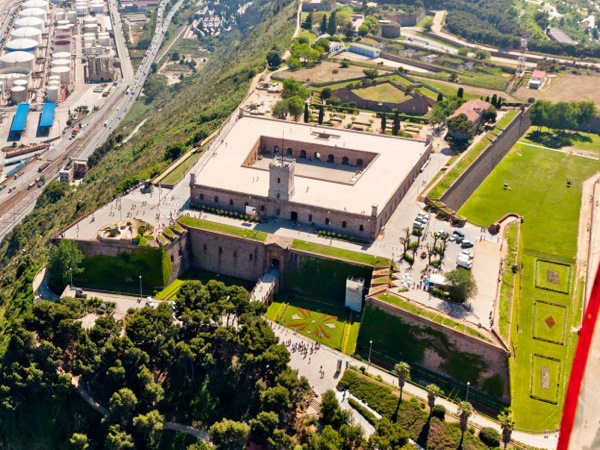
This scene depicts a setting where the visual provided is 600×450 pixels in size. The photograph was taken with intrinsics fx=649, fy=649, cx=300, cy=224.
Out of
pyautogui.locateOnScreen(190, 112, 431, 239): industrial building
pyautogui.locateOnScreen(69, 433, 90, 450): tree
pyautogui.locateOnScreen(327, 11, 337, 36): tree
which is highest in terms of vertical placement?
pyautogui.locateOnScreen(327, 11, 337, 36): tree

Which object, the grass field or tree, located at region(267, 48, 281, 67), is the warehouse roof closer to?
tree, located at region(267, 48, 281, 67)

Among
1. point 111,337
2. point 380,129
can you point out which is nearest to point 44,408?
point 111,337

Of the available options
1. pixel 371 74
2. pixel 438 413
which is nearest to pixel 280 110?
pixel 371 74

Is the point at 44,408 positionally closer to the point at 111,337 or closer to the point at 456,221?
the point at 111,337

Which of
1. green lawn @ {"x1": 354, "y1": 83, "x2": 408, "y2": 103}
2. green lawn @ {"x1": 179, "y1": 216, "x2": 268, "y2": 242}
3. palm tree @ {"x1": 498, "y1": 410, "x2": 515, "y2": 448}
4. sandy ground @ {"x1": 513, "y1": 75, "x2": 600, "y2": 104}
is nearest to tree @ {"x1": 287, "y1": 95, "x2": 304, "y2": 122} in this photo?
green lawn @ {"x1": 354, "y1": 83, "x2": 408, "y2": 103}

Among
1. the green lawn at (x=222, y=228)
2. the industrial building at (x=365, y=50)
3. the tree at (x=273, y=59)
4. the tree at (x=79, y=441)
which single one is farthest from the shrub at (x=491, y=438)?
the industrial building at (x=365, y=50)

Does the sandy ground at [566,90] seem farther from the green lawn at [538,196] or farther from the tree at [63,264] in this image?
the tree at [63,264]

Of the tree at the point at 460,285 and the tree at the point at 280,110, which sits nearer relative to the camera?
the tree at the point at 460,285
